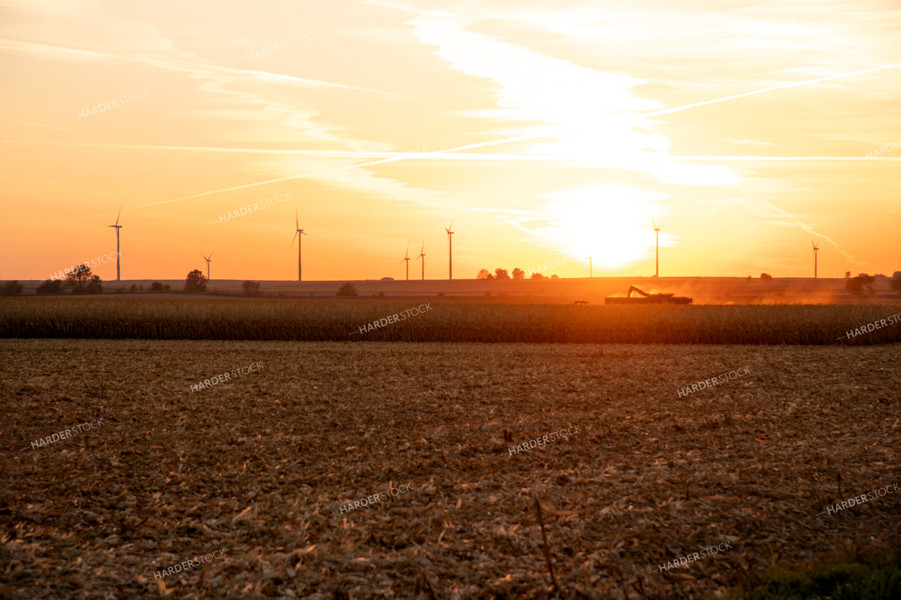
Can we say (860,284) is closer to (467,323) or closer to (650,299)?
(650,299)

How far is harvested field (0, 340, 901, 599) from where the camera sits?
7668 millimetres

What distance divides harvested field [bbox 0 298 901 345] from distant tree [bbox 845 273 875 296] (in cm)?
6643


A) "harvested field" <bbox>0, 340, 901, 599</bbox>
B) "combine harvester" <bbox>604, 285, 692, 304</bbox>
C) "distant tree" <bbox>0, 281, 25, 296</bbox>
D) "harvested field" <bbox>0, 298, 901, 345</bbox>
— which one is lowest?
"harvested field" <bbox>0, 340, 901, 599</bbox>

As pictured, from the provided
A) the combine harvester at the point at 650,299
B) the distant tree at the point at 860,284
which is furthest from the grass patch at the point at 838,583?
the distant tree at the point at 860,284

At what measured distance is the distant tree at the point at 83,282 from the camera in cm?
9114

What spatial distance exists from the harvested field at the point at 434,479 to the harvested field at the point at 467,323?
31.2 feet

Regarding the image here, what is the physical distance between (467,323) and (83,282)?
276 feet

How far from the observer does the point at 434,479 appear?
1076 centimetres

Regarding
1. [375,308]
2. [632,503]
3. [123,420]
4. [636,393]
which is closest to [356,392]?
[123,420]

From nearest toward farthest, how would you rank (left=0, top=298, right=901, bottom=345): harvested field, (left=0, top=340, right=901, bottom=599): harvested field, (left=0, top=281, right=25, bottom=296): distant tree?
1. (left=0, top=340, right=901, bottom=599): harvested field
2. (left=0, top=298, right=901, bottom=345): harvested field
3. (left=0, top=281, right=25, bottom=296): distant tree

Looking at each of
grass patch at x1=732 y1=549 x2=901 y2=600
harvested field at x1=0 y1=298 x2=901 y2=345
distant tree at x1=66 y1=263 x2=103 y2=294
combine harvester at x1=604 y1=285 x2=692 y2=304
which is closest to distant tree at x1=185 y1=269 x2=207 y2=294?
distant tree at x1=66 y1=263 x2=103 y2=294

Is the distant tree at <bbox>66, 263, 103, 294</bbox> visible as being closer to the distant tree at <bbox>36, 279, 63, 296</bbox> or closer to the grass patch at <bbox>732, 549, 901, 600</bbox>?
the distant tree at <bbox>36, 279, 63, 296</bbox>

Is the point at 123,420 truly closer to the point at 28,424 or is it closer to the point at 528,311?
the point at 28,424

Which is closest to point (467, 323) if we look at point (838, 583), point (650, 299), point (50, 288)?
point (650, 299)
